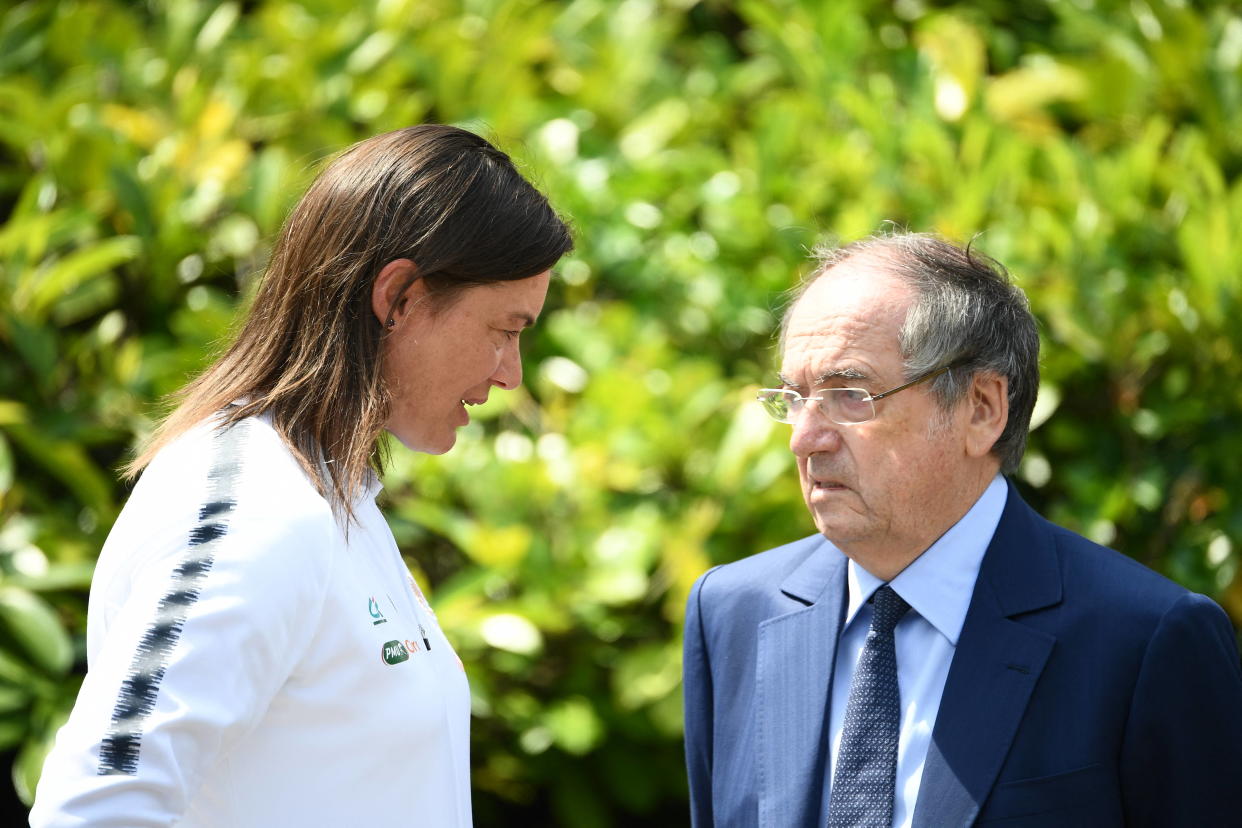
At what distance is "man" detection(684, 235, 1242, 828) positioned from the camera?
1979 mm

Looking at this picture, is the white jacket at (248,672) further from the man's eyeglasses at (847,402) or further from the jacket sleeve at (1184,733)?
the jacket sleeve at (1184,733)

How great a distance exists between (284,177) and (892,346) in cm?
304

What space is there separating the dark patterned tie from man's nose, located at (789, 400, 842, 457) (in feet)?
0.95

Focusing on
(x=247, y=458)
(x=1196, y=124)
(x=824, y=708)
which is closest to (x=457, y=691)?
(x=247, y=458)

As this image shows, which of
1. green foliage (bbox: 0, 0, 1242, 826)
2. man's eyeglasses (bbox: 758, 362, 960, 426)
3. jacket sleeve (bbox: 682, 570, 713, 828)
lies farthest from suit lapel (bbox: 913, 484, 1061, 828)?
green foliage (bbox: 0, 0, 1242, 826)

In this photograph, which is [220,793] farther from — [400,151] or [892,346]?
[892,346]

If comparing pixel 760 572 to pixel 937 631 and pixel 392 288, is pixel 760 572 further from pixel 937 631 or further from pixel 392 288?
pixel 392 288

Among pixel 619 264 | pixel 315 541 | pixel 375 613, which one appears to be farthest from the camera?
pixel 619 264

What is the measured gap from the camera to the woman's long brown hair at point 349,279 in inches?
70.0

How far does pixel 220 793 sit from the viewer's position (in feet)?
5.36

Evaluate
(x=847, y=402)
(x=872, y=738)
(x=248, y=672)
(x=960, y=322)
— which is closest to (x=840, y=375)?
(x=847, y=402)

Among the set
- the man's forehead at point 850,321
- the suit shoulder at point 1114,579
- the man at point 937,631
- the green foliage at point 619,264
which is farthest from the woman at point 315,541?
the green foliage at point 619,264

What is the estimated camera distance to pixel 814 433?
2230mm

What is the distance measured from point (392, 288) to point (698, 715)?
1110 mm
